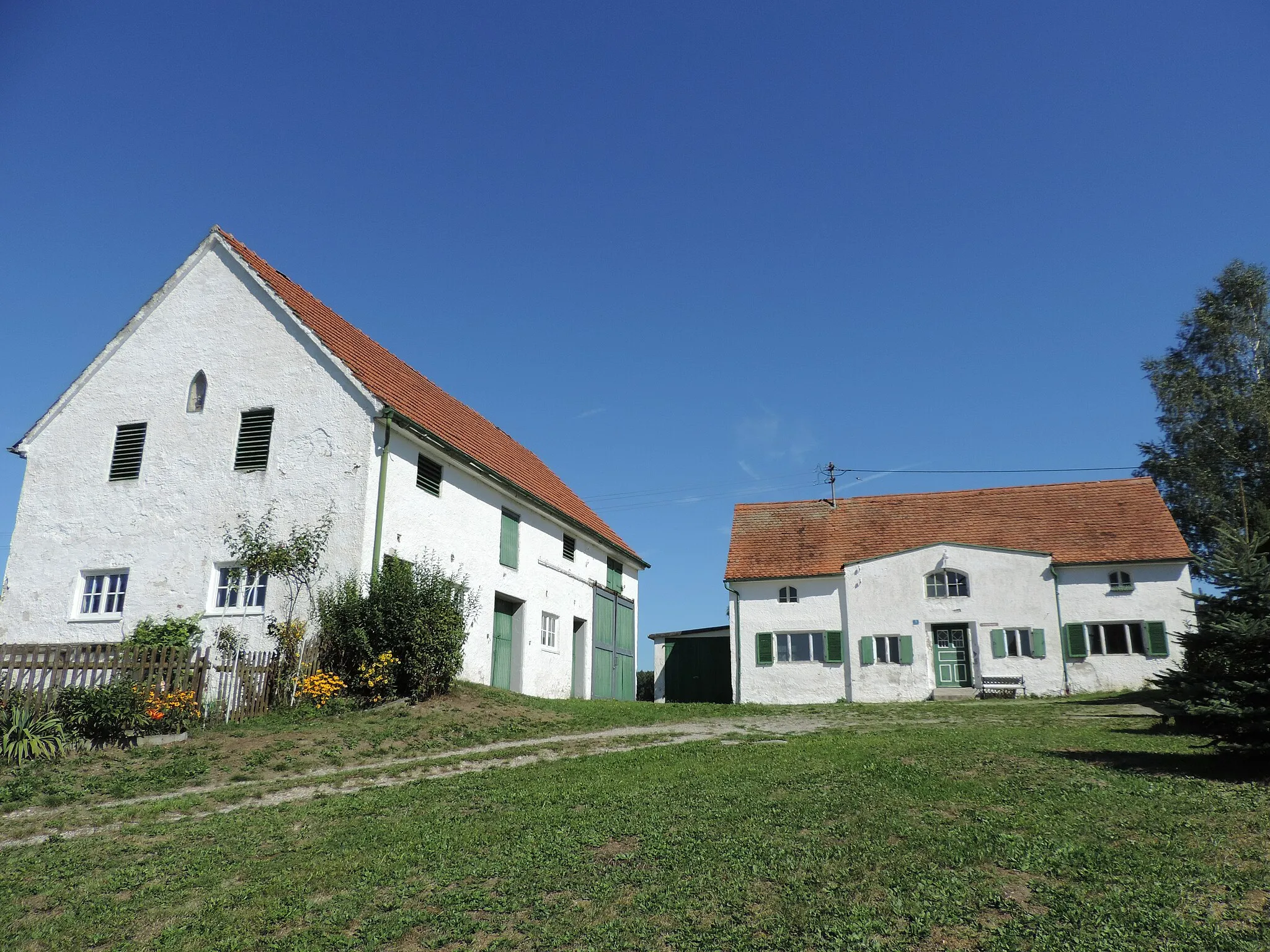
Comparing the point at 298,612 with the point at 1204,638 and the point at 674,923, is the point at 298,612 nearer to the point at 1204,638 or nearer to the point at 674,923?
the point at 674,923

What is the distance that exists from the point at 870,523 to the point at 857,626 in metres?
4.61

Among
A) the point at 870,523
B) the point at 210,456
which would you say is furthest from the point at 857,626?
the point at 210,456

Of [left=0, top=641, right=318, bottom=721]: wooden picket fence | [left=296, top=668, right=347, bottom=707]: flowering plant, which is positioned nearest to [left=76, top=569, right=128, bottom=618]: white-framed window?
[left=0, top=641, right=318, bottom=721]: wooden picket fence

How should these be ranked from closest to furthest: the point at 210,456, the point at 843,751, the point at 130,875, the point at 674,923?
the point at 674,923 → the point at 130,875 → the point at 843,751 → the point at 210,456

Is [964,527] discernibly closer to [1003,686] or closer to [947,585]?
[947,585]

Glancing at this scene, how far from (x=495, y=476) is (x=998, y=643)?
15.8 metres

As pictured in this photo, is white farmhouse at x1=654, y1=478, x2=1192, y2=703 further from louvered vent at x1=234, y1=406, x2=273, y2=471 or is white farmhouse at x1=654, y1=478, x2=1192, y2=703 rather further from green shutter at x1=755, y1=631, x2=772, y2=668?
louvered vent at x1=234, y1=406, x2=273, y2=471

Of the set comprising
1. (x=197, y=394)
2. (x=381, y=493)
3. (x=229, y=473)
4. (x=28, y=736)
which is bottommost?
(x=28, y=736)

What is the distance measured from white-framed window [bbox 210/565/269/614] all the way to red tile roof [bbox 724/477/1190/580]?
1594 centimetres

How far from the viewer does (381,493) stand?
55.0 feet

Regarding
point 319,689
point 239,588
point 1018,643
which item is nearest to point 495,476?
point 239,588

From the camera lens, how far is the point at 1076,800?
8000mm

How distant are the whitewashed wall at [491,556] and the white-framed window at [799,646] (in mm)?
6620

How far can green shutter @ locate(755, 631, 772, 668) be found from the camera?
1094 inches
